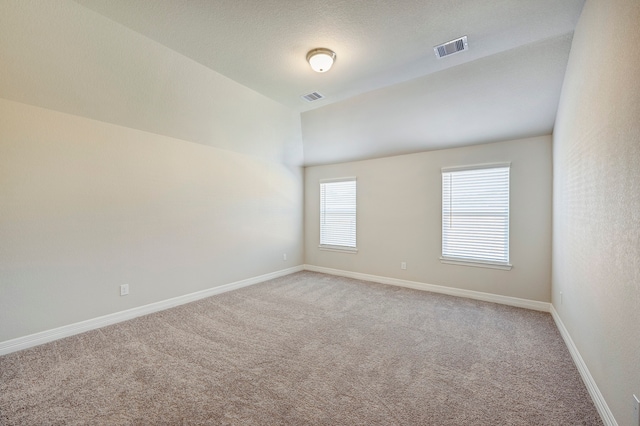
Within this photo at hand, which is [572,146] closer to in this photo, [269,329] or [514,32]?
[514,32]

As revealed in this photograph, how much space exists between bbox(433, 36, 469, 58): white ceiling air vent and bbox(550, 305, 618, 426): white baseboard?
293cm

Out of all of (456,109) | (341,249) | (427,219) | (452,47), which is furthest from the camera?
(341,249)

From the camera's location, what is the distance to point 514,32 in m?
2.43

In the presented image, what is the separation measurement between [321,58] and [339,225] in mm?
3574

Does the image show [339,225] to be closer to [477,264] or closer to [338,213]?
[338,213]

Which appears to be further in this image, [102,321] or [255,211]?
[255,211]

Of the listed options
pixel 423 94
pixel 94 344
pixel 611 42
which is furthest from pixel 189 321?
pixel 611 42

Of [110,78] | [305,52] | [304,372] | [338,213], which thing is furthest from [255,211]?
[304,372]

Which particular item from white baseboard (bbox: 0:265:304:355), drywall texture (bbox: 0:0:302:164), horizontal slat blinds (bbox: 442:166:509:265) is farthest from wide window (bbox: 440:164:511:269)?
white baseboard (bbox: 0:265:304:355)

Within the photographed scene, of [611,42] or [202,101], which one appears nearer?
[611,42]

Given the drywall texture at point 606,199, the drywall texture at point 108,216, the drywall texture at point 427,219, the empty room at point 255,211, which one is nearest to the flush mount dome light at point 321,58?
the empty room at point 255,211

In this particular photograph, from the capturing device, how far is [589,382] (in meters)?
2.03

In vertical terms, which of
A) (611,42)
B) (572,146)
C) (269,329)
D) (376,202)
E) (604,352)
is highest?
(611,42)

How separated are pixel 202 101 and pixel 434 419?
3.90 metres
